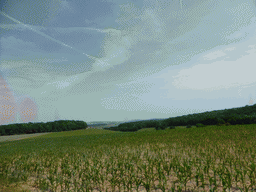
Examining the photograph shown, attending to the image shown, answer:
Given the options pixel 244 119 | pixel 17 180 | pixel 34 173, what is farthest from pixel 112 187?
pixel 244 119

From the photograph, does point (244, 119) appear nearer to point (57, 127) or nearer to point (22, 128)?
point (57, 127)

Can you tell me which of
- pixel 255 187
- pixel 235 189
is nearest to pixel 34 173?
pixel 235 189

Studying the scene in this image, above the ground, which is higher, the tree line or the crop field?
the crop field

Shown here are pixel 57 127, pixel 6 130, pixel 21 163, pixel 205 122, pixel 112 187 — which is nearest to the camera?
pixel 112 187

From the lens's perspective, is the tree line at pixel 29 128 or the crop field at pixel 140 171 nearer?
the crop field at pixel 140 171

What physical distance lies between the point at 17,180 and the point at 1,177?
56.8 inches

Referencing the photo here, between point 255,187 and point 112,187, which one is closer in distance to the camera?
point 255,187

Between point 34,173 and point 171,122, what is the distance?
68.0m

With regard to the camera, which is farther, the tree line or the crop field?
the tree line

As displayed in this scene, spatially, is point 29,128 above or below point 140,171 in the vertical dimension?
below

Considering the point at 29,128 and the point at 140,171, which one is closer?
the point at 140,171

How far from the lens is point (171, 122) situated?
7200 cm

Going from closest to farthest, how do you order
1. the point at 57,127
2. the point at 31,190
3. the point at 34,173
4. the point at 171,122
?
the point at 31,190, the point at 34,173, the point at 171,122, the point at 57,127

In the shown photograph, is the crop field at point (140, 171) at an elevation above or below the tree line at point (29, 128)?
above
